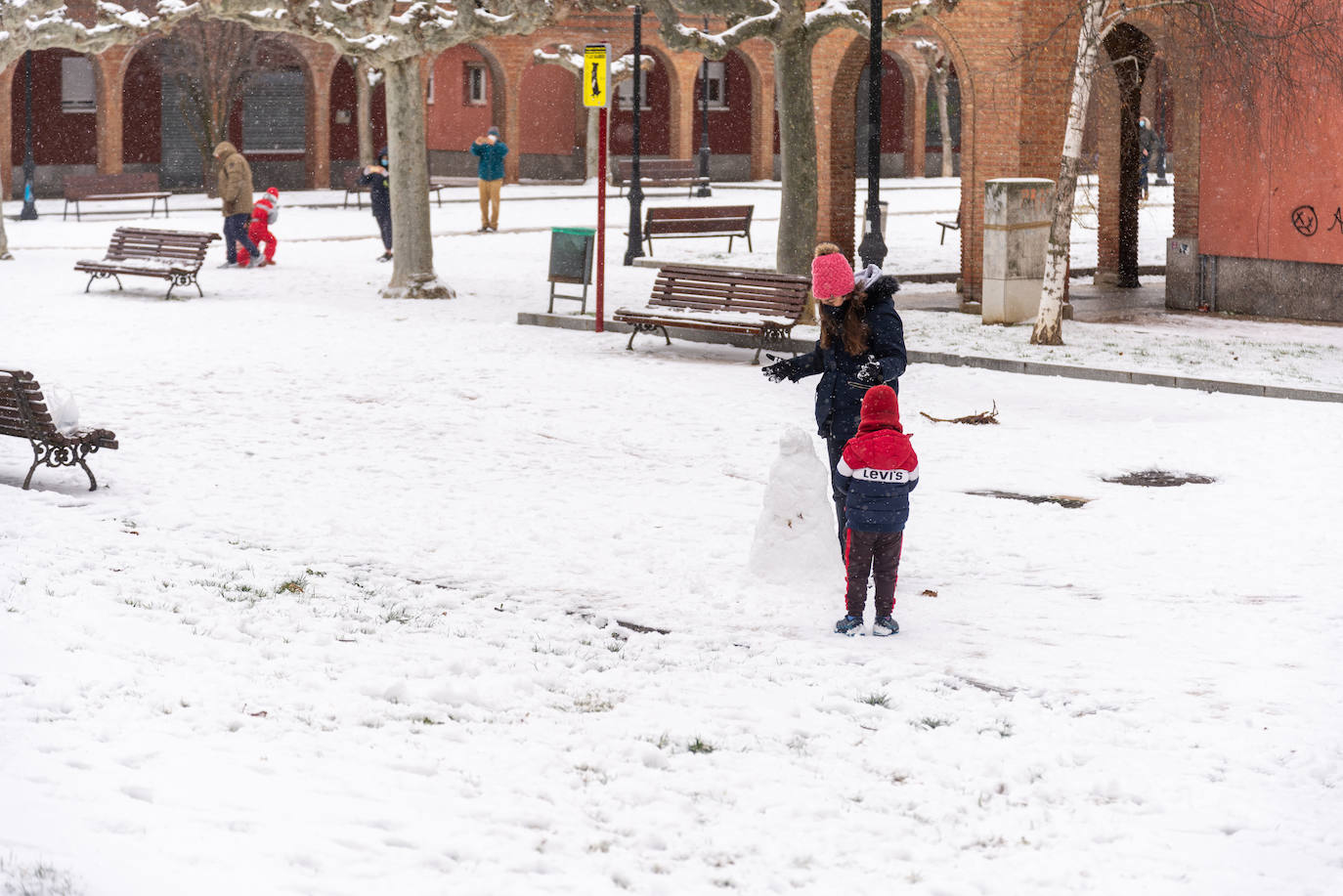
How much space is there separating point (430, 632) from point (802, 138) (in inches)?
456

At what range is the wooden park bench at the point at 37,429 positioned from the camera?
9.98 m

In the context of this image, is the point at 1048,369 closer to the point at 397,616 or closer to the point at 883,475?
the point at 883,475

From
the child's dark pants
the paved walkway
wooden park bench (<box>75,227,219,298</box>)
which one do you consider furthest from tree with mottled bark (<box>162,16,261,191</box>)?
the child's dark pants

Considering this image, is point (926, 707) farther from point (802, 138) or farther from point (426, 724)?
point (802, 138)

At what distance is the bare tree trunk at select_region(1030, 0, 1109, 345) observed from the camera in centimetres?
1564

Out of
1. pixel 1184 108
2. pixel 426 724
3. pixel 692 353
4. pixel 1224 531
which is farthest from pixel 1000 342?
pixel 426 724

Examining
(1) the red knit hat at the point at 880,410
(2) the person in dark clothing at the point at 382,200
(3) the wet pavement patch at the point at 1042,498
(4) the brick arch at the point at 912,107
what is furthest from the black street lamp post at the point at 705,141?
(1) the red knit hat at the point at 880,410

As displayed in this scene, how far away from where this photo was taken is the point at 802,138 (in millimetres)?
18094

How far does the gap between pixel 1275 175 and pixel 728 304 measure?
21.5 feet

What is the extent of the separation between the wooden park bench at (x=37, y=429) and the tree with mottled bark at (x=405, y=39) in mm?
10053

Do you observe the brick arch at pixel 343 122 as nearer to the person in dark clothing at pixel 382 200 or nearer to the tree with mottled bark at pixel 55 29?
the person in dark clothing at pixel 382 200

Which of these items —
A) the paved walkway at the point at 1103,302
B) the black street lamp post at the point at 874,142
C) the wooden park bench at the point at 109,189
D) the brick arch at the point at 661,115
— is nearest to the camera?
the black street lamp post at the point at 874,142

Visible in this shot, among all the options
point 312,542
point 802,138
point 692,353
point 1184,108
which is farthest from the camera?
point 1184,108

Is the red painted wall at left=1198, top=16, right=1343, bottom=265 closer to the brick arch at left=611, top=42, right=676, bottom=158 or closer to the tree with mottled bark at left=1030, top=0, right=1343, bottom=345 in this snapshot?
the tree with mottled bark at left=1030, top=0, right=1343, bottom=345
